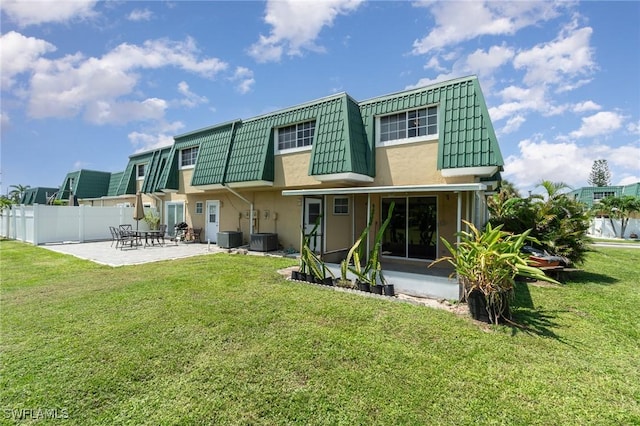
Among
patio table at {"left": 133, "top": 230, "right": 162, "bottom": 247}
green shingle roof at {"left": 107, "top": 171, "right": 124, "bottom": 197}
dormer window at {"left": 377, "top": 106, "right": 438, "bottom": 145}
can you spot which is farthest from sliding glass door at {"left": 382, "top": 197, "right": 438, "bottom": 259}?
green shingle roof at {"left": 107, "top": 171, "right": 124, "bottom": 197}

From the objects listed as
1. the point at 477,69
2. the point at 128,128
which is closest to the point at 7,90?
the point at 128,128

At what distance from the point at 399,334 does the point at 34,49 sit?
1457cm

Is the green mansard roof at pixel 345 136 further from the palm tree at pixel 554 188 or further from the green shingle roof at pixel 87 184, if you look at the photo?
the green shingle roof at pixel 87 184

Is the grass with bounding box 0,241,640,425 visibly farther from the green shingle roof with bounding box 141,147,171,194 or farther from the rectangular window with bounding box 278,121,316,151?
the green shingle roof with bounding box 141,147,171,194

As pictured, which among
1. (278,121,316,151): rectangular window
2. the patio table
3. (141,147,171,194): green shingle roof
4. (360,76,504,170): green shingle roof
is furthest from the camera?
(141,147,171,194): green shingle roof

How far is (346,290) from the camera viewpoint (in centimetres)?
691

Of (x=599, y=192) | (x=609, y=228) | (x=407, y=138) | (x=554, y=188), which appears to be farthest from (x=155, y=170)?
(x=599, y=192)

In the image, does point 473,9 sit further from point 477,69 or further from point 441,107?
point 441,107

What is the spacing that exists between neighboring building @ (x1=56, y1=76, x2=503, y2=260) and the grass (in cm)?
289

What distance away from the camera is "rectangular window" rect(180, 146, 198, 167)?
16578mm

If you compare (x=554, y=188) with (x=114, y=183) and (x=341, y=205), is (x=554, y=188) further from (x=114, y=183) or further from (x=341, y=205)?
(x=114, y=183)

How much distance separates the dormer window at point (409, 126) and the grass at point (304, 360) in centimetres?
575

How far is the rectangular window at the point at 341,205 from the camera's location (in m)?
11.7

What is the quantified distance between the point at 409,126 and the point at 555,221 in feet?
18.4
